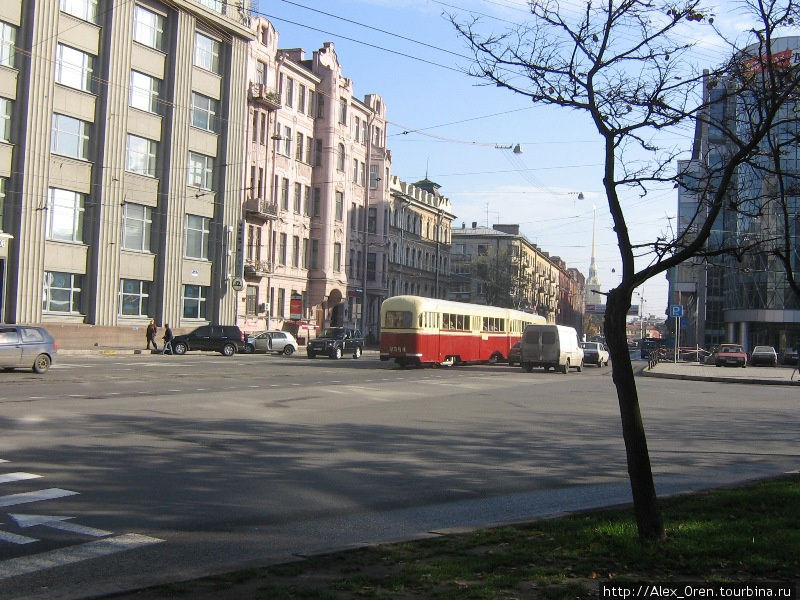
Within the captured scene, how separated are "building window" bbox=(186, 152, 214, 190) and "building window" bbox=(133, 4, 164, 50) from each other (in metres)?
6.46

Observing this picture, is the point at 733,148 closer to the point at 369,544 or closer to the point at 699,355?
the point at 369,544

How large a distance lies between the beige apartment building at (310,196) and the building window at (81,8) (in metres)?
14.0

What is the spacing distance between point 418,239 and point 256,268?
33.8m

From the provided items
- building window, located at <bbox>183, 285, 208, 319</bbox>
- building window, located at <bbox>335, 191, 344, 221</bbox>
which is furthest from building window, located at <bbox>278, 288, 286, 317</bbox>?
building window, located at <bbox>183, 285, 208, 319</bbox>

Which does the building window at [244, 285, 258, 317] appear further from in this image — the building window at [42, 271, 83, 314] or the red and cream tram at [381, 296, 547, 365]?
the red and cream tram at [381, 296, 547, 365]

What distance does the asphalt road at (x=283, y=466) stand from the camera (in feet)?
22.9

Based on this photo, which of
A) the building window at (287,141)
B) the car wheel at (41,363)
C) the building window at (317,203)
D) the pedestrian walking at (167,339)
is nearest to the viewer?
the car wheel at (41,363)

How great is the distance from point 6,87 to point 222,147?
1501cm

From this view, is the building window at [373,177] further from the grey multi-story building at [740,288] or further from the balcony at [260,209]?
the grey multi-story building at [740,288]

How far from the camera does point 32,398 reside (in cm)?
1819

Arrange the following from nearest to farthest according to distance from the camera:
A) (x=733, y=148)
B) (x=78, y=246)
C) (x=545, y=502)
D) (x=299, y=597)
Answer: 1. (x=299, y=597)
2. (x=545, y=502)
3. (x=733, y=148)
4. (x=78, y=246)

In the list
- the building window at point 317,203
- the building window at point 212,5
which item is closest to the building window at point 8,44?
the building window at point 212,5

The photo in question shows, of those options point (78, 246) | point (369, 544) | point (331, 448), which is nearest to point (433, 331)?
point (78, 246)

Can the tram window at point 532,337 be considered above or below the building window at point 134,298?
below
